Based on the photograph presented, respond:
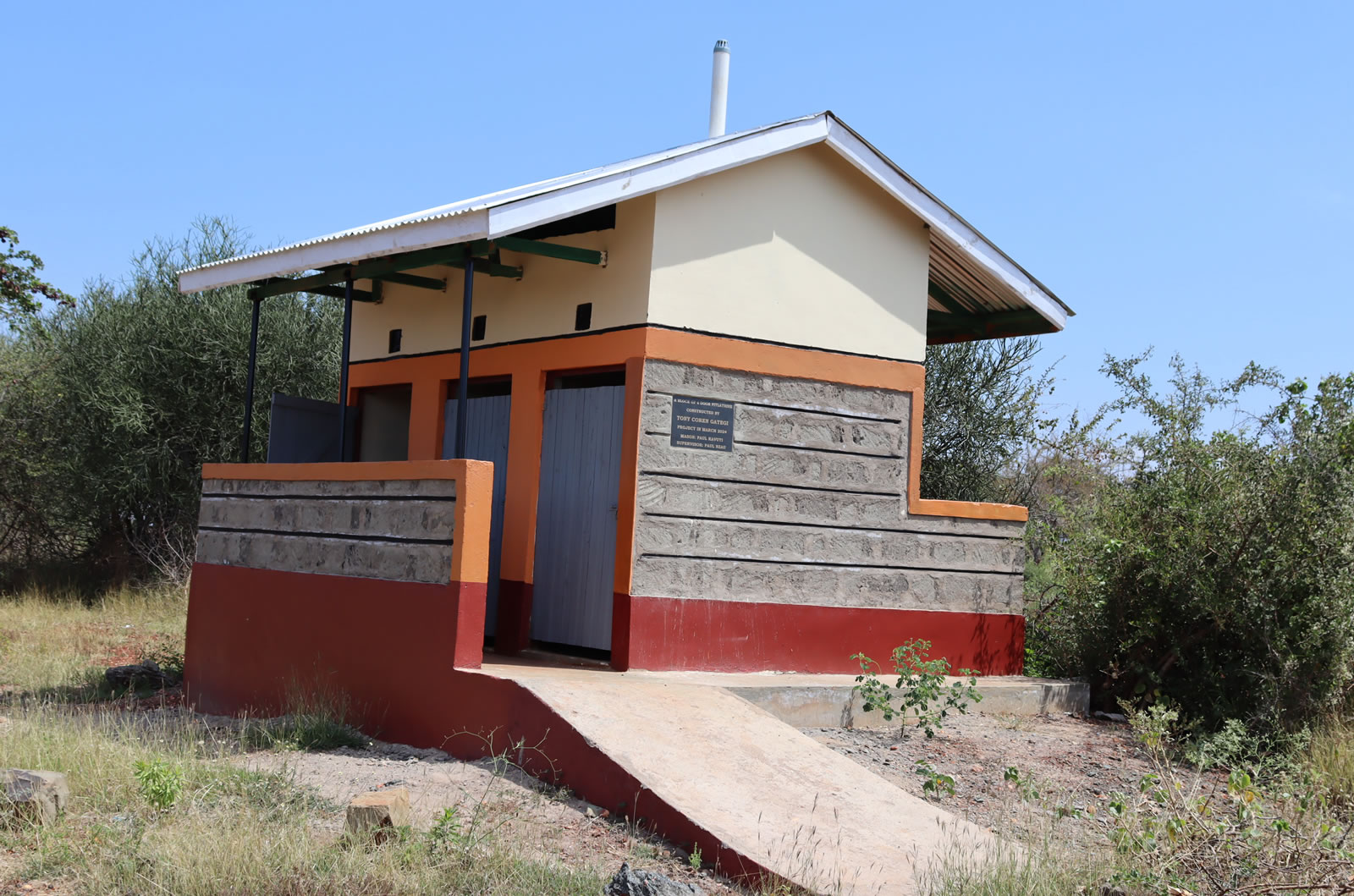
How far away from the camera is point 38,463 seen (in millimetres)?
19359

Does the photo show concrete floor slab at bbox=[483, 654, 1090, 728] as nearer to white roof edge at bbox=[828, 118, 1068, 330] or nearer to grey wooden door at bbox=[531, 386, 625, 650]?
grey wooden door at bbox=[531, 386, 625, 650]

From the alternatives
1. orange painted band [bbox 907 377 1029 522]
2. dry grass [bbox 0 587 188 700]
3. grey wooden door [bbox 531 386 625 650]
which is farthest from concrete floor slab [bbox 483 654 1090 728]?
dry grass [bbox 0 587 188 700]

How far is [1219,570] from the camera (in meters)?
9.92

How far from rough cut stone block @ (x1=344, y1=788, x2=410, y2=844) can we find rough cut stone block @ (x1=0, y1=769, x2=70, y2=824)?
4.94 ft

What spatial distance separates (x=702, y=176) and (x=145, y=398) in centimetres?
1172

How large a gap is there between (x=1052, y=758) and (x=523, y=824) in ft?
13.8

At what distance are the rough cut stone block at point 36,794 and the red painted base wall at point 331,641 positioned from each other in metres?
2.42

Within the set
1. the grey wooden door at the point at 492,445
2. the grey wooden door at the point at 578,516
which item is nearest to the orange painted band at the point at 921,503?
the grey wooden door at the point at 578,516

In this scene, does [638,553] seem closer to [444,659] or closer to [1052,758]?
[444,659]

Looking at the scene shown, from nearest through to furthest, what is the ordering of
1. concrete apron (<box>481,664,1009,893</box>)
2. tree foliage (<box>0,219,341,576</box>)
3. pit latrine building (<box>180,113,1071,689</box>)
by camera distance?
concrete apron (<box>481,664,1009,893</box>)
pit latrine building (<box>180,113,1071,689</box>)
tree foliage (<box>0,219,341,576</box>)

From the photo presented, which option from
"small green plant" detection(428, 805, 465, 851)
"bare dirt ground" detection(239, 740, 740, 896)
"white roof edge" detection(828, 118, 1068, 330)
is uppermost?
"white roof edge" detection(828, 118, 1068, 330)

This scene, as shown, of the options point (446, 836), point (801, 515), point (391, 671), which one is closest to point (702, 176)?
point (801, 515)

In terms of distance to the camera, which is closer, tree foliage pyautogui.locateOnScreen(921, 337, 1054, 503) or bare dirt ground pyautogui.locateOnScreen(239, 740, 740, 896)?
bare dirt ground pyautogui.locateOnScreen(239, 740, 740, 896)

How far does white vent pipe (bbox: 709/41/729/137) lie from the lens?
11234 millimetres
